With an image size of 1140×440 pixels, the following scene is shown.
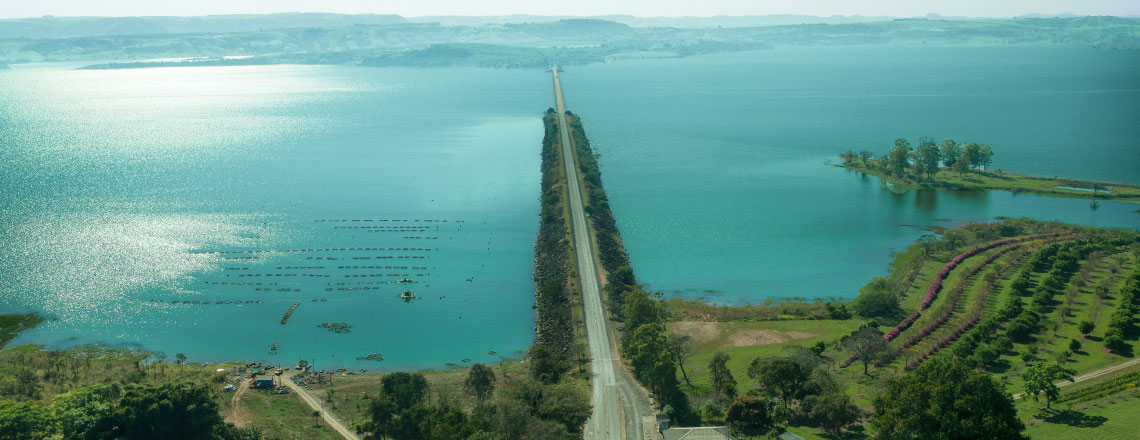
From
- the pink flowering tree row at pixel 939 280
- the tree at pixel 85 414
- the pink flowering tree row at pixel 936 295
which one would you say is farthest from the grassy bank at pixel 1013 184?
the tree at pixel 85 414

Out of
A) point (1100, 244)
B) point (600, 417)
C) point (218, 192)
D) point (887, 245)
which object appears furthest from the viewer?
point (218, 192)

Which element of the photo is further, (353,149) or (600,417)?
(353,149)

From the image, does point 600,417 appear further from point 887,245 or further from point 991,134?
point 991,134

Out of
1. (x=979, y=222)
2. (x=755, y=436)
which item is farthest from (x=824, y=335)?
(x=979, y=222)

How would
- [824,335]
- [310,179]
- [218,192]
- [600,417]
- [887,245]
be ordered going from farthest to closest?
[310,179]
[218,192]
[887,245]
[824,335]
[600,417]

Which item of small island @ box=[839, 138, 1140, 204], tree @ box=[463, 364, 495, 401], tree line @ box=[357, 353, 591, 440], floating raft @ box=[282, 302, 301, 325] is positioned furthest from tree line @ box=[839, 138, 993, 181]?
tree @ box=[463, 364, 495, 401]

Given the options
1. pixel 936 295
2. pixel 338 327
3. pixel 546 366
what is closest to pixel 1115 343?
pixel 936 295

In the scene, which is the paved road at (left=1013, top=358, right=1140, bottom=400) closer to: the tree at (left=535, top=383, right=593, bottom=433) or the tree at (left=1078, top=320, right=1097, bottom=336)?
the tree at (left=1078, top=320, right=1097, bottom=336)
